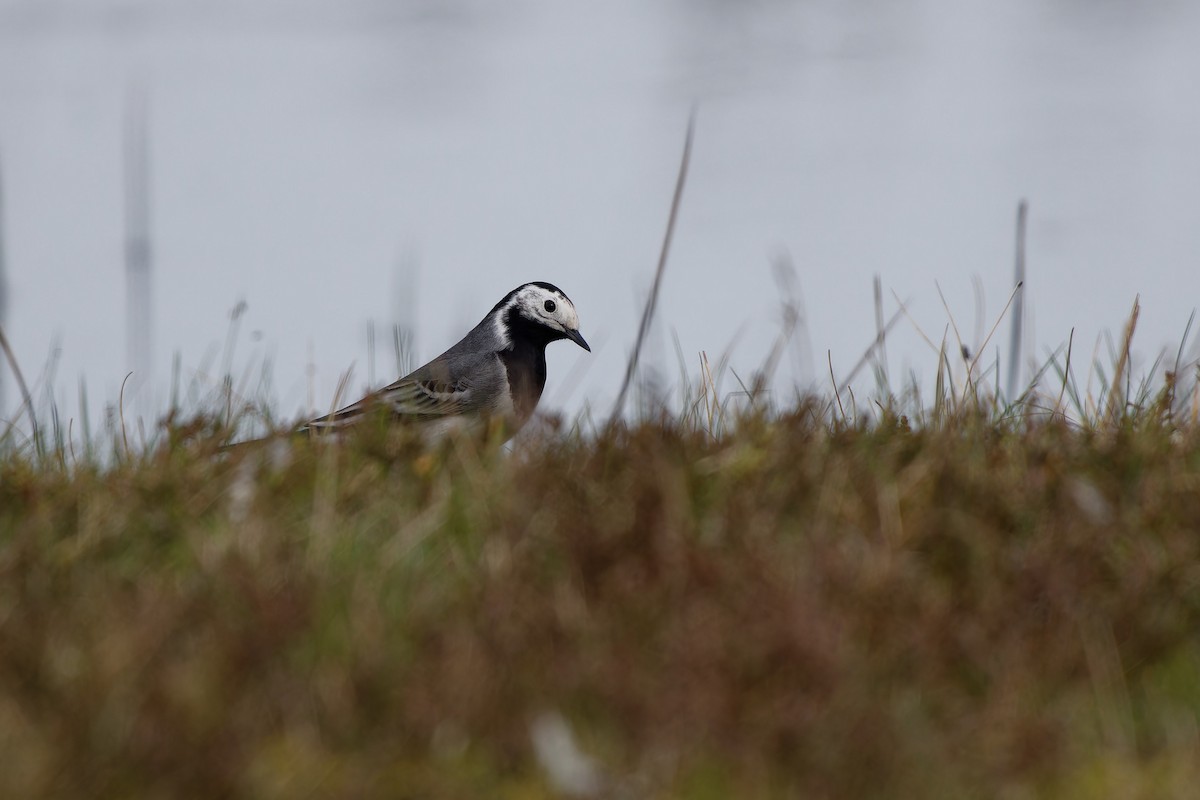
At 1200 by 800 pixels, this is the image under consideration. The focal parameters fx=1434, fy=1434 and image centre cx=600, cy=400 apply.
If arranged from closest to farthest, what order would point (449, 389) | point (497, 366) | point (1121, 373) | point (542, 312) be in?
point (1121, 373), point (449, 389), point (497, 366), point (542, 312)

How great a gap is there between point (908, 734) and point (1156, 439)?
2.47 m

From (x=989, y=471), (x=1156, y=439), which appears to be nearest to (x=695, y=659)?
(x=989, y=471)

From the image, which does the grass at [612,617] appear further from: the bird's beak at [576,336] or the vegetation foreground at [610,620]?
the bird's beak at [576,336]

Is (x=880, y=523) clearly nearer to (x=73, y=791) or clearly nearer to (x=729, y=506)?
(x=729, y=506)

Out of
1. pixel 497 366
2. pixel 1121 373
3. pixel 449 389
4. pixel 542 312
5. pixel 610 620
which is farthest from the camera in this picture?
pixel 542 312

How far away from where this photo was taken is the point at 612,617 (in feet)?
11.9

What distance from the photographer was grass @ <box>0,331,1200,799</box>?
3.04m

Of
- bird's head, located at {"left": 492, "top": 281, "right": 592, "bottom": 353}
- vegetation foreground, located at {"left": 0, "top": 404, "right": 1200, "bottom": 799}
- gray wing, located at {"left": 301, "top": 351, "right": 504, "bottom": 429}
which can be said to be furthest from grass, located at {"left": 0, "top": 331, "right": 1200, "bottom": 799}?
bird's head, located at {"left": 492, "top": 281, "right": 592, "bottom": 353}

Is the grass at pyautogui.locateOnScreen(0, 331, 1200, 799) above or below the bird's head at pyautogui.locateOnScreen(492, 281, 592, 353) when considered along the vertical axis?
below

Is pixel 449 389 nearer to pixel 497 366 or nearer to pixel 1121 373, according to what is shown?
pixel 497 366

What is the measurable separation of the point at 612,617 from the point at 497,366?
4344 millimetres

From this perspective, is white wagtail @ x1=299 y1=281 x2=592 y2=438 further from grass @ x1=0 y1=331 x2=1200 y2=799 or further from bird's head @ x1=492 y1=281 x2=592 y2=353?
grass @ x1=0 y1=331 x2=1200 y2=799

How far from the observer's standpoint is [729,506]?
167 inches

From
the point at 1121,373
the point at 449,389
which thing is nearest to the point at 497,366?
the point at 449,389
